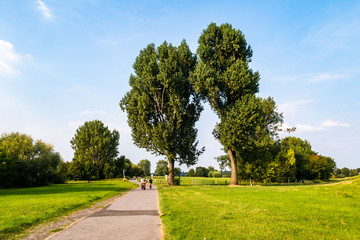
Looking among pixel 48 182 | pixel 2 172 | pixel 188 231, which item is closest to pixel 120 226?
pixel 188 231

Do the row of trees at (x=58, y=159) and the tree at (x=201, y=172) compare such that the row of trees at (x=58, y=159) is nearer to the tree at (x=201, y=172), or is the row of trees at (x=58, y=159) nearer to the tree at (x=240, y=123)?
the tree at (x=240, y=123)

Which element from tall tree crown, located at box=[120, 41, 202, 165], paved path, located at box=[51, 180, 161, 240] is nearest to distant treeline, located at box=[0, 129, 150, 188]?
tall tree crown, located at box=[120, 41, 202, 165]

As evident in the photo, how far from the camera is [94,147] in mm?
68062

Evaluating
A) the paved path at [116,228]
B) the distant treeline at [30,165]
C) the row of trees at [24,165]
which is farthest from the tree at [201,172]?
the paved path at [116,228]

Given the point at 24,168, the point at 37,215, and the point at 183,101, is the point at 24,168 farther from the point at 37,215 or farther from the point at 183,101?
the point at 37,215

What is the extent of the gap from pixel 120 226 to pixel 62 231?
70.4 inches

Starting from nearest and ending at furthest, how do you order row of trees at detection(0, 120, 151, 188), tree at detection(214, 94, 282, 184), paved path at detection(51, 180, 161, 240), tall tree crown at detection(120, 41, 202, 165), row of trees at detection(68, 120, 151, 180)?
paved path at detection(51, 180, 161, 240) → tree at detection(214, 94, 282, 184) → tall tree crown at detection(120, 41, 202, 165) → row of trees at detection(0, 120, 151, 188) → row of trees at detection(68, 120, 151, 180)

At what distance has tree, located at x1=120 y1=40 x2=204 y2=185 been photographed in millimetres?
30766

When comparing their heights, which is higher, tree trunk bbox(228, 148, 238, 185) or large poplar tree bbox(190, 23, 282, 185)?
large poplar tree bbox(190, 23, 282, 185)

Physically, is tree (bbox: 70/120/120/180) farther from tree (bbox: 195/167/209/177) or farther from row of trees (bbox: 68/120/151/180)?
tree (bbox: 195/167/209/177)

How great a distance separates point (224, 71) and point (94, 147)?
5106 cm

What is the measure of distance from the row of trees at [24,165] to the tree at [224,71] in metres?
28.4

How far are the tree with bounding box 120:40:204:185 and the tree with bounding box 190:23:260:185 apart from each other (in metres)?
2.85

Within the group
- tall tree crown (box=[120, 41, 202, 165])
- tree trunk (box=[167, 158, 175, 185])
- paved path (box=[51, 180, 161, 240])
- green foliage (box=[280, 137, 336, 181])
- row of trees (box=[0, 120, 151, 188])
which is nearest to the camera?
paved path (box=[51, 180, 161, 240])
